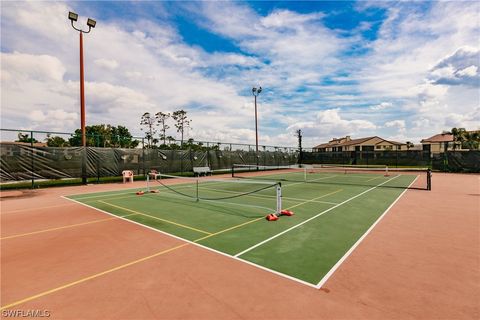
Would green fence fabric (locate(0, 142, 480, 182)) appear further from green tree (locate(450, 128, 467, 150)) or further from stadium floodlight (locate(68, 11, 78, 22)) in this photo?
green tree (locate(450, 128, 467, 150))

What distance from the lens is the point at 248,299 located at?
350 cm

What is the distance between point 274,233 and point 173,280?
119 inches

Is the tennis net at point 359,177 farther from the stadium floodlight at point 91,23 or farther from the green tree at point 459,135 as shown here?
the green tree at point 459,135

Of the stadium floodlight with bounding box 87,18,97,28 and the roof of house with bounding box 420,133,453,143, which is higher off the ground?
the stadium floodlight with bounding box 87,18,97,28

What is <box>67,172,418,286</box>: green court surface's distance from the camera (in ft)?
15.8

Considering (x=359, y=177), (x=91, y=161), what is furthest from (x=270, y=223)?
(x=359, y=177)

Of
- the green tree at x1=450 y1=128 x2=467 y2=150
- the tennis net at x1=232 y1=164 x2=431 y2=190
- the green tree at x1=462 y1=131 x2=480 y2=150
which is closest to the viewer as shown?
the tennis net at x1=232 y1=164 x2=431 y2=190

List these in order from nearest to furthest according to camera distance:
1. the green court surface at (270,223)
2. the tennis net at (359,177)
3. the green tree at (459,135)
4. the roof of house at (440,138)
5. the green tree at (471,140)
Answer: the green court surface at (270,223) → the tennis net at (359,177) → the green tree at (471,140) → the green tree at (459,135) → the roof of house at (440,138)

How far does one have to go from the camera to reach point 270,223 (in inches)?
287

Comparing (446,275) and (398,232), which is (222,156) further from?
(446,275)

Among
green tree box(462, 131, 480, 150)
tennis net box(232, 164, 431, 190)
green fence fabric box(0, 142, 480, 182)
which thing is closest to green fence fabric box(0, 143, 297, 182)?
green fence fabric box(0, 142, 480, 182)

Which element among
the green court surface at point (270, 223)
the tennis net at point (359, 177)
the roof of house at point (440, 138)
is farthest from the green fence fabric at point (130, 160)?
the roof of house at point (440, 138)

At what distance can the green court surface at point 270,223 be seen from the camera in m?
4.83

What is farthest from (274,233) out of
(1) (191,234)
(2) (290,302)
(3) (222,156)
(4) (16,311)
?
(3) (222,156)
